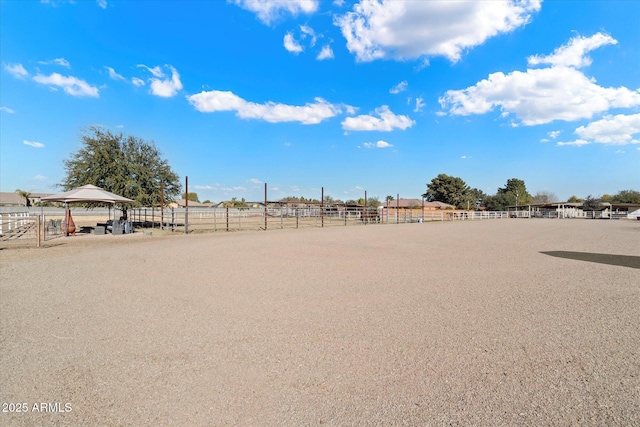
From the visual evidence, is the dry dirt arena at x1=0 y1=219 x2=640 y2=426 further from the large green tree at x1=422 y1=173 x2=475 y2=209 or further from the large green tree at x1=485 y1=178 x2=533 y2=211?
the large green tree at x1=485 y1=178 x2=533 y2=211

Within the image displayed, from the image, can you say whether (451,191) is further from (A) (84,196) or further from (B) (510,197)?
(A) (84,196)

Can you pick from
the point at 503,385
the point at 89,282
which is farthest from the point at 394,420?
the point at 89,282

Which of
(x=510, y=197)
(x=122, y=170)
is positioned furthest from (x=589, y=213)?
(x=122, y=170)

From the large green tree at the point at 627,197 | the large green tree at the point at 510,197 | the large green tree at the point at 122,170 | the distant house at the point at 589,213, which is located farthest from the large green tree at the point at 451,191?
the large green tree at the point at 122,170

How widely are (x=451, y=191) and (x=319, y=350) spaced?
8279 cm

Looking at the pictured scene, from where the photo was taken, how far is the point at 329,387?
257cm

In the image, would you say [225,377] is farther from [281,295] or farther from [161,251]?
[161,251]

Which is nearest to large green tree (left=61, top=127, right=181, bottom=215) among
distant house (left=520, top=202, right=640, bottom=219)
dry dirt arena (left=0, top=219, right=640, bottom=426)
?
dry dirt arena (left=0, top=219, right=640, bottom=426)

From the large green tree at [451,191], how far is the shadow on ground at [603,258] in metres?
72.0

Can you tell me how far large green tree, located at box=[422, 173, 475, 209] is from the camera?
78500mm

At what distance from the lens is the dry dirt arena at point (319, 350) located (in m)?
2.28

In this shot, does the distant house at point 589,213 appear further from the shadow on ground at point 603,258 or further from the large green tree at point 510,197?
the shadow on ground at point 603,258

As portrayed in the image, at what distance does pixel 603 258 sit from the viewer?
9555mm

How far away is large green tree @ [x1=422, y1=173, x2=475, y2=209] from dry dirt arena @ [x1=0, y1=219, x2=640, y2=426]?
253ft
